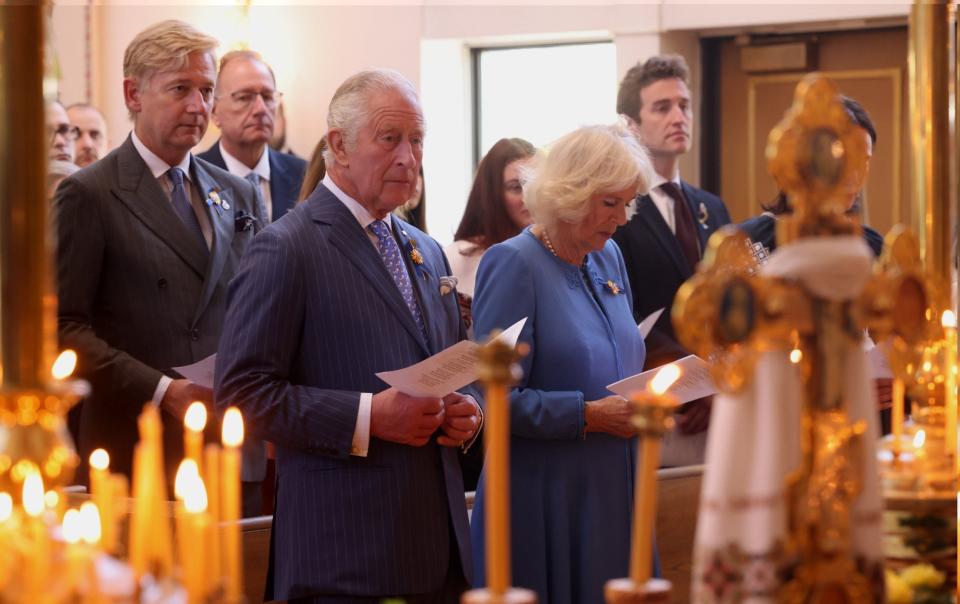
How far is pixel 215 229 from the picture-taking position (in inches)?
149

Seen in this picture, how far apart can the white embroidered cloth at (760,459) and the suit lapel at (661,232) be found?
3533mm

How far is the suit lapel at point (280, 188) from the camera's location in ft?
17.3

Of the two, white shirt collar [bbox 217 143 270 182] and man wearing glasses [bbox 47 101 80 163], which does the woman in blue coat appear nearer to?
white shirt collar [bbox 217 143 270 182]

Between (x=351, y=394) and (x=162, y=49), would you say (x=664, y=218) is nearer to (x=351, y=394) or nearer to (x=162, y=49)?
(x=162, y=49)

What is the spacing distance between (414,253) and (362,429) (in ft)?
1.53

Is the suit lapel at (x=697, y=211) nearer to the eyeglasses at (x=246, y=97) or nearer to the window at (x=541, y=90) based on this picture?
the eyeglasses at (x=246, y=97)

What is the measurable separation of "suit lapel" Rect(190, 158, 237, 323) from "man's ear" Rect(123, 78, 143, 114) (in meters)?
0.20

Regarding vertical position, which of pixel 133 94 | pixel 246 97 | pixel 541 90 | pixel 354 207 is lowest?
pixel 354 207

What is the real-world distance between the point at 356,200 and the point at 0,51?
179 centimetres

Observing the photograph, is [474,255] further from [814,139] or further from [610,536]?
[814,139]

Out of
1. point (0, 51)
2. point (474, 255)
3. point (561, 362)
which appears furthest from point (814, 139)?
point (474, 255)

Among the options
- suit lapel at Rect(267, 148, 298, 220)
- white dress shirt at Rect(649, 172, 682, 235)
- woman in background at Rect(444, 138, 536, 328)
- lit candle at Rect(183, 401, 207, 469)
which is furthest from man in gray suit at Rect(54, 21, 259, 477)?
lit candle at Rect(183, 401, 207, 469)

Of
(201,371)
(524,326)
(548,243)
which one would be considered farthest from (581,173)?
(201,371)

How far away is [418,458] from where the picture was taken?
2988 mm
